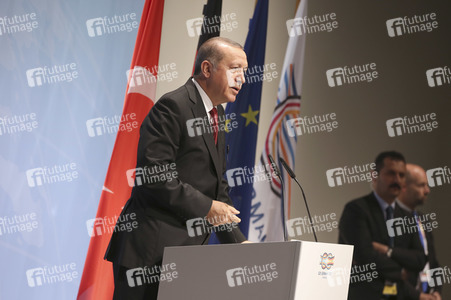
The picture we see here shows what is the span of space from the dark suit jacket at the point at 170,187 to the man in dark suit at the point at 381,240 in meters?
1.82

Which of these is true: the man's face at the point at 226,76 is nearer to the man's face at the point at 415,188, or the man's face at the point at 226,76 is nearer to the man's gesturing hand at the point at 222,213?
the man's gesturing hand at the point at 222,213

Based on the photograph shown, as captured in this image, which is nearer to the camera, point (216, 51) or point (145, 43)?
point (216, 51)

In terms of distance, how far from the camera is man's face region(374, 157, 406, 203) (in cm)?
420

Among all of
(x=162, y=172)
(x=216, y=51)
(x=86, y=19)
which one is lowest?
(x=162, y=172)

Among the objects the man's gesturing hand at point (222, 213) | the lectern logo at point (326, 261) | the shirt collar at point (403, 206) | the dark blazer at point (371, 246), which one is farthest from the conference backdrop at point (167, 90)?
the lectern logo at point (326, 261)

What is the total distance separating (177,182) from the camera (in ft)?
6.93

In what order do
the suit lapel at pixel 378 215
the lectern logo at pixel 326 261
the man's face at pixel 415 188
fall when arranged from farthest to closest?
the man's face at pixel 415 188 < the suit lapel at pixel 378 215 < the lectern logo at pixel 326 261

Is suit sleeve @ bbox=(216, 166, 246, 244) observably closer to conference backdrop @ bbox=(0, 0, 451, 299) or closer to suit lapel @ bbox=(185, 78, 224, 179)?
suit lapel @ bbox=(185, 78, 224, 179)

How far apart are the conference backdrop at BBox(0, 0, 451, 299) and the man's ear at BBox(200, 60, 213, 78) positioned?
1.74 m

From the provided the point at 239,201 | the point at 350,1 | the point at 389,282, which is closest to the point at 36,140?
the point at 239,201

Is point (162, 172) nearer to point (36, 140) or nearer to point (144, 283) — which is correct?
point (144, 283)

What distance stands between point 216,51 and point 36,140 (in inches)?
91.1

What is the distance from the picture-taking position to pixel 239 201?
14.3 feet

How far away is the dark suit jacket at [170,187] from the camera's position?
2092 millimetres
